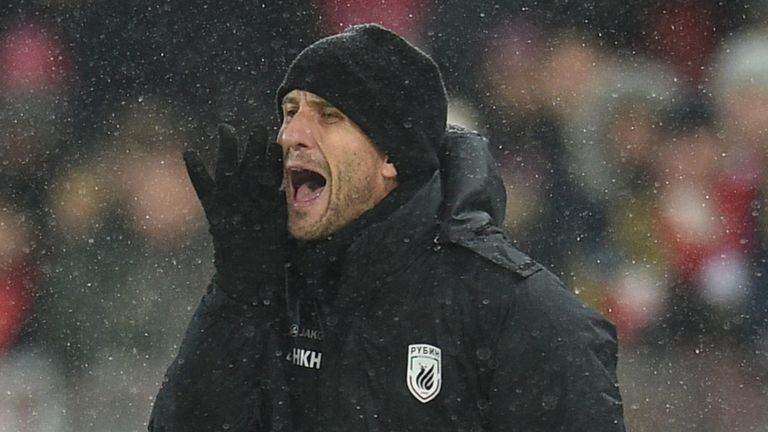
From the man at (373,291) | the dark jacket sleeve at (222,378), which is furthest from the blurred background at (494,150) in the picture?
Answer: the dark jacket sleeve at (222,378)

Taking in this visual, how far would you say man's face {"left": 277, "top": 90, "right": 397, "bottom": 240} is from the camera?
7.35ft

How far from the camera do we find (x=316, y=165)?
228 centimetres

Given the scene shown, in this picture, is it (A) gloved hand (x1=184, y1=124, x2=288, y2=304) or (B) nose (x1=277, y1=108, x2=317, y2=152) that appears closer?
(A) gloved hand (x1=184, y1=124, x2=288, y2=304)

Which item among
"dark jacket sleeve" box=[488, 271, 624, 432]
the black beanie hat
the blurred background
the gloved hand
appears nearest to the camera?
"dark jacket sleeve" box=[488, 271, 624, 432]

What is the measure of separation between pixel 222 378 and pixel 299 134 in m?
0.44

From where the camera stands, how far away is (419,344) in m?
2.11

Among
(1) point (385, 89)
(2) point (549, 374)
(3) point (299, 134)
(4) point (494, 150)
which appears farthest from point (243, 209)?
(4) point (494, 150)

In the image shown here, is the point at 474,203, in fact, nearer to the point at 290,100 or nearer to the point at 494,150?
the point at 290,100

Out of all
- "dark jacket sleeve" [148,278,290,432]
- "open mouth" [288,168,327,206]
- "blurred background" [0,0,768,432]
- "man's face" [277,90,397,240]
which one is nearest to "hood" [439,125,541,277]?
"man's face" [277,90,397,240]

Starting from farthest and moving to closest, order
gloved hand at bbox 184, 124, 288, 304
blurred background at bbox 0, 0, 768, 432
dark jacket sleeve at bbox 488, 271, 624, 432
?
1. blurred background at bbox 0, 0, 768, 432
2. gloved hand at bbox 184, 124, 288, 304
3. dark jacket sleeve at bbox 488, 271, 624, 432

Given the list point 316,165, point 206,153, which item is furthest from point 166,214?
point 316,165

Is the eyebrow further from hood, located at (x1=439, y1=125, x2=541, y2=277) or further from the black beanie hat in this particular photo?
hood, located at (x1=439, y1=125, x2=541, y2=277)

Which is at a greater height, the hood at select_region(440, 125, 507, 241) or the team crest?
the hood at select_region(440, 125, 507, 241)

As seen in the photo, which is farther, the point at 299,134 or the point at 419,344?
the point at 299,134
